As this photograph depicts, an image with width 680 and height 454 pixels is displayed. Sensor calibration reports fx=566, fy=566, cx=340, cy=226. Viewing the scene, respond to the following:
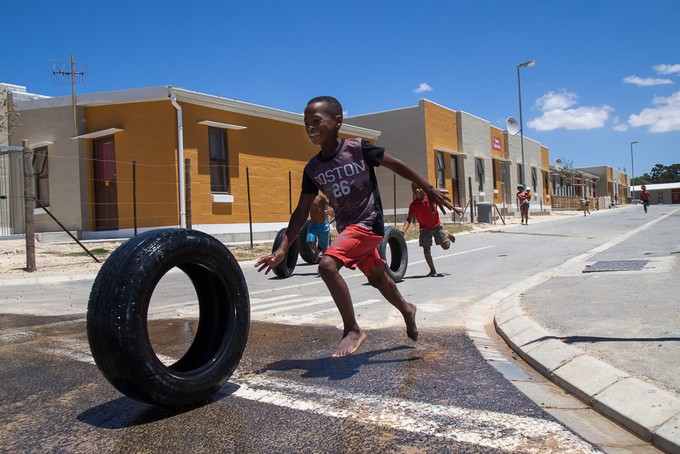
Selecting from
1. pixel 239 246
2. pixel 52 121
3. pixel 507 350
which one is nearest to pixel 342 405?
pixel 507 350

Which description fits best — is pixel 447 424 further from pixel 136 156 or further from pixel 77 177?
pixel 77 177

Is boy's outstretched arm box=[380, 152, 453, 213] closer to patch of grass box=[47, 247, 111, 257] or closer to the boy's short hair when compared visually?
the boy's short hair

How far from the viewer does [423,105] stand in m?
31.3

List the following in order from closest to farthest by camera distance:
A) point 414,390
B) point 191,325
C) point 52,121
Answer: point 414,390
point 191,325
point 52,121

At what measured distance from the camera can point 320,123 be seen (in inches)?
159

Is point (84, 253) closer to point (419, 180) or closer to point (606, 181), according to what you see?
point (419, 180)

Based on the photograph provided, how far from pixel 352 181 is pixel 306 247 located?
Result: 298 inches

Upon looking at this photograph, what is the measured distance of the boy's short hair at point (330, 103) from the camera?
411cm

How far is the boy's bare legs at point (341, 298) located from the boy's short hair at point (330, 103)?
3.50ft

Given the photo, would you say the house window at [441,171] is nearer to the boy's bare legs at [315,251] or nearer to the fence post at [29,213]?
the boy's bare legs at [315,251]

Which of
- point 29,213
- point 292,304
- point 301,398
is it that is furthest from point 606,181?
point 301,398

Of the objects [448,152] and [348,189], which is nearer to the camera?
[348,189]

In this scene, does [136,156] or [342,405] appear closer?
[342,405]

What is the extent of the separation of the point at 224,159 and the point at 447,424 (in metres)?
16.5
